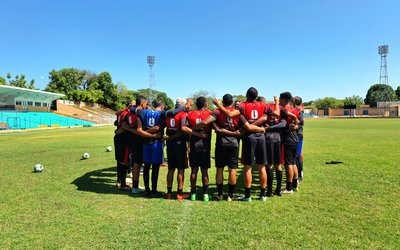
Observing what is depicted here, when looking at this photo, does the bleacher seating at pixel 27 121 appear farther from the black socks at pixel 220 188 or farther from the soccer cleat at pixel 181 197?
the black socks at pixel 220 188

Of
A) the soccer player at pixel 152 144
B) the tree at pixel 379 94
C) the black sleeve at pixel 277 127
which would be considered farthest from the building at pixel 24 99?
the tree at pixel 379 94

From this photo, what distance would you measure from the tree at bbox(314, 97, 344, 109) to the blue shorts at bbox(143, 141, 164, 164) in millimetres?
125832

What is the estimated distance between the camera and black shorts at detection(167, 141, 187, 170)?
587 centimetres

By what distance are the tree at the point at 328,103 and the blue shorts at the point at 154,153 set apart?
413 feet

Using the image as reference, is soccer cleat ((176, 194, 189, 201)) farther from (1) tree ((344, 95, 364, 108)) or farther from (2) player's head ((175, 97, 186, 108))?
(1) tree ((344, 95, 364, 108))

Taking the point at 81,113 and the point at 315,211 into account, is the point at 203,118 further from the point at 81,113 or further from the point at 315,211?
the point at 81,113

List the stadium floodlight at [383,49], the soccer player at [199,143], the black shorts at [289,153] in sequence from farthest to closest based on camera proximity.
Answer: the stadium floodlight at [383,49], the black shorts at [289,153], the soccer player at [199,143]

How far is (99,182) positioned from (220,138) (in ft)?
13.3

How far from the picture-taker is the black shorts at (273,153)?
6031mm

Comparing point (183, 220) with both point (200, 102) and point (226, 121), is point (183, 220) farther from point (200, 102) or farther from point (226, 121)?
point (200, 102)

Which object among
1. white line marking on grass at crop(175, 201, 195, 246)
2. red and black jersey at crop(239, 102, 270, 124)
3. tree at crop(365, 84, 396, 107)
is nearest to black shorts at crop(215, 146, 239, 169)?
red and black jersey at crop(239, 102, 270, 124)

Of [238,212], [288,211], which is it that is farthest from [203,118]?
[288,211]

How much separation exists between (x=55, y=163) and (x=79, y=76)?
81634 millimetres

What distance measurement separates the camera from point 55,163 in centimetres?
1076
